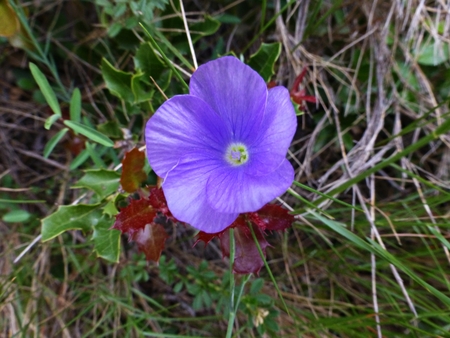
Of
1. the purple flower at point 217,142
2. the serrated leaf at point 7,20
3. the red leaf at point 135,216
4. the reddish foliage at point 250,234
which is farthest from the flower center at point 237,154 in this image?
the serrated leaf at point 7,20

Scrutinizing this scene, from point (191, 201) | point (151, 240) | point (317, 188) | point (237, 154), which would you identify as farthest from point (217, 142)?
point (317, 188)

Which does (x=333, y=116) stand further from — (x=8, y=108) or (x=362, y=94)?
(x=8, y=108)

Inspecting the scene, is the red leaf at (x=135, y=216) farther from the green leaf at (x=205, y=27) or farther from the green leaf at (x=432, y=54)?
the green leaf at (x=432, y=54)

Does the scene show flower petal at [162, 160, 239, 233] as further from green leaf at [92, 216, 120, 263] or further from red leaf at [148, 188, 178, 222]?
green leaf at [92, 216, 120, 263]

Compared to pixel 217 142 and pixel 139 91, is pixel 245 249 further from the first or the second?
pixel 139 91

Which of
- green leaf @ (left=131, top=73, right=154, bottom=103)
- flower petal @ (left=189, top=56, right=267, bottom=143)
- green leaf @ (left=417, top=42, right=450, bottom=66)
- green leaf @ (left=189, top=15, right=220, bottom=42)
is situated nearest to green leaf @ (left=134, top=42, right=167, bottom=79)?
green leaf @ (left=131, top=73, right=154, bottom=103)

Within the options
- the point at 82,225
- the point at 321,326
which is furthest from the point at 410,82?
the point at 82,225
